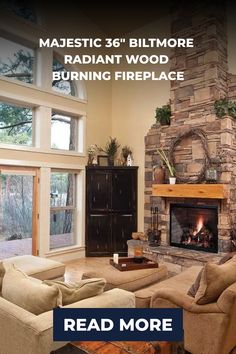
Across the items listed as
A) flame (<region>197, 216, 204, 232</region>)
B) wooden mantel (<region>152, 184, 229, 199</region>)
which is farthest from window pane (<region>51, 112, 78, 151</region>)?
flame (<region>197, 216, 204, 232</region>)

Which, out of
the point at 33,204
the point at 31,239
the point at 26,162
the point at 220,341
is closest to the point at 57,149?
the point at 26,162

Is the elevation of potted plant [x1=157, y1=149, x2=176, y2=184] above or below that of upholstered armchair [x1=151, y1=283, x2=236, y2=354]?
above

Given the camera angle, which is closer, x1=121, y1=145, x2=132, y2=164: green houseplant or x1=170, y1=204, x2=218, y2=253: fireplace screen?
x1=170, y1=204, x2=218, y2=253: fireplace screen

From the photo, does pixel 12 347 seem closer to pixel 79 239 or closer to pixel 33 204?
pixel 33 204

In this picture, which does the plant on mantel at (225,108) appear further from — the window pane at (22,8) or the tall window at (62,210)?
the window pane at (22,8)

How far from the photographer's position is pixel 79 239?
626cm

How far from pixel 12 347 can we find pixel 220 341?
146 cm

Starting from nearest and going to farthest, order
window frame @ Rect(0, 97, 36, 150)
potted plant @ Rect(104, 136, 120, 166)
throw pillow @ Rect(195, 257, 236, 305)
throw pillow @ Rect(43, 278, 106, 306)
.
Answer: throw pillow @ Rect(43, 278, 106, 306) → throw pillow @ Rect(195, 257, 236, 305) → window frame @ Rect(0, 97, 36, 150) → potted plant @ Rect(104, 136, 120, 166)

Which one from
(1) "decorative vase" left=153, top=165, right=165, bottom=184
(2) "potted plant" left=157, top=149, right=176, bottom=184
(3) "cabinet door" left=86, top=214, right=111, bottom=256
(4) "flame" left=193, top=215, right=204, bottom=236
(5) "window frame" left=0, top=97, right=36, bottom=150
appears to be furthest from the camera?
(3) "cabinet door" left=86, top=214, right=111, bottom=256

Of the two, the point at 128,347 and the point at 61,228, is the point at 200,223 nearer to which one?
the point at 61,228

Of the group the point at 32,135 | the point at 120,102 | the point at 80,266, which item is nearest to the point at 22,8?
the point at 32,135

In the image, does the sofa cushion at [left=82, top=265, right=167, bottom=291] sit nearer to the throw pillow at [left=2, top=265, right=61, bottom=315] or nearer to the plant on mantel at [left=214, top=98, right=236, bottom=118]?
the throw pillow at [left=2, top=265, right=61, bottom=315]

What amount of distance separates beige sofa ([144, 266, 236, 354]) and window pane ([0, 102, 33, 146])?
3966 millimetres

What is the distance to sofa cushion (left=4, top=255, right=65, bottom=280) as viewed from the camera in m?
3.56
